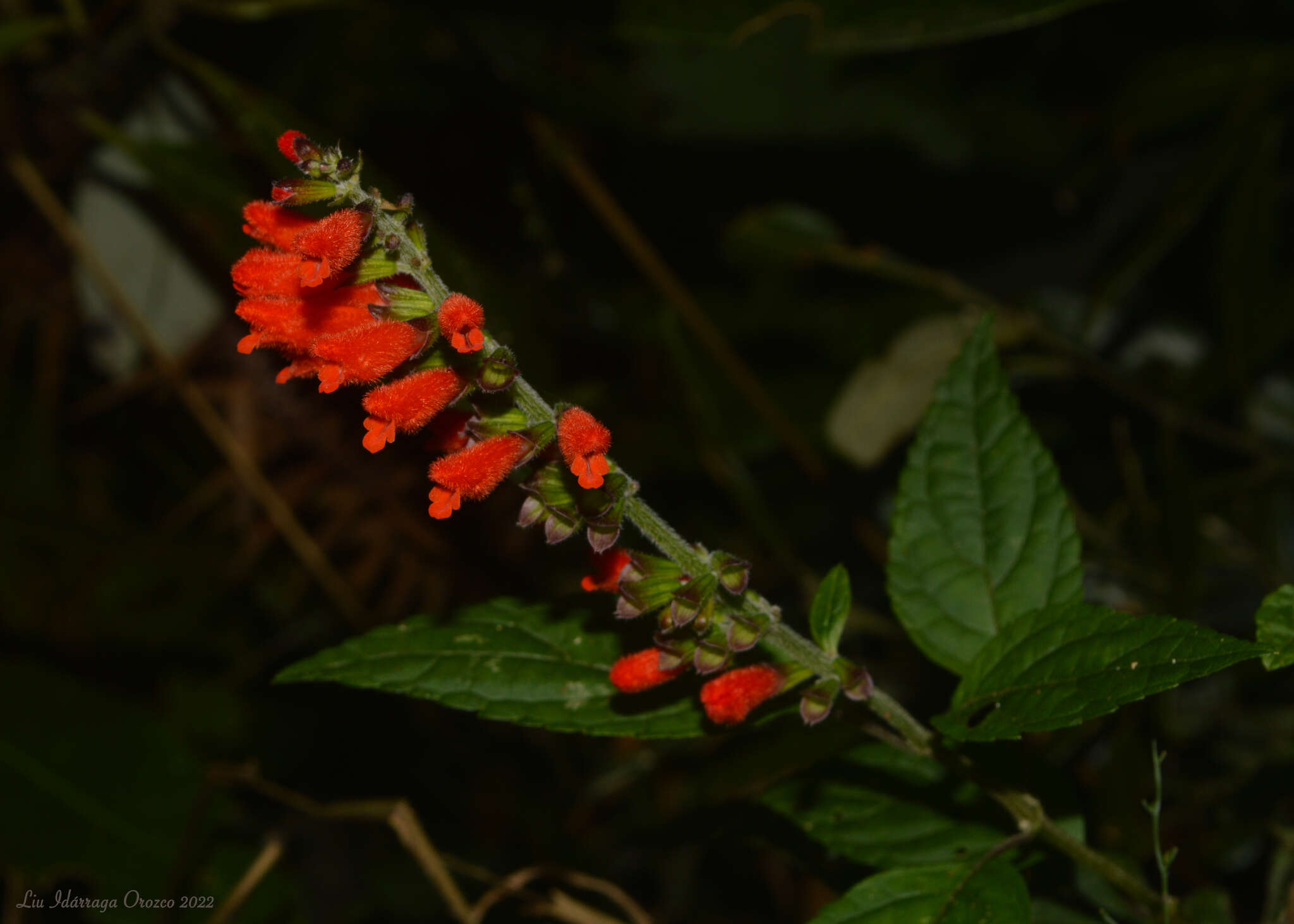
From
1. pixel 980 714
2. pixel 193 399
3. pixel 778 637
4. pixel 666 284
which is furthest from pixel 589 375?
pixel 778 637

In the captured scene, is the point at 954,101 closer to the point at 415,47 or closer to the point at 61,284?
the point at 415,47

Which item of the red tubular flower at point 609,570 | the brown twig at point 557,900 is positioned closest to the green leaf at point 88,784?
the brown twig at point 557,900

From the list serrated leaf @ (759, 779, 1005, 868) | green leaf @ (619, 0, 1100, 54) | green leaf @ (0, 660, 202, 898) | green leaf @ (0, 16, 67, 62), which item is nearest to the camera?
serrated leaf @ (759, 779, 1005, 868)

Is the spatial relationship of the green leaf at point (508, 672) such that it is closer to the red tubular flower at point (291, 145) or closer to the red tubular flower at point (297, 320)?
the red tubular flower at point (297, 320)

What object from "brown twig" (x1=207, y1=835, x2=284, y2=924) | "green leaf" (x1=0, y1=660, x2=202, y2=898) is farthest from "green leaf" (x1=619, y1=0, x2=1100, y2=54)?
"green leaf" (x1=0, y1=660, x2=202, y2=898)

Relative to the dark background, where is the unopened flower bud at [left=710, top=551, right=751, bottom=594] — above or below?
above

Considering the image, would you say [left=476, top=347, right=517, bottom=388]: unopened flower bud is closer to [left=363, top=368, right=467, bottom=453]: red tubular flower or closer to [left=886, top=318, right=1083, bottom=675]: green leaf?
[left=363, top=368, right=467, bottom=453]: red tubular flower
